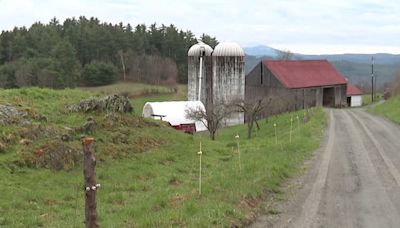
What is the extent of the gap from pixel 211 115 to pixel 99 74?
62939mm

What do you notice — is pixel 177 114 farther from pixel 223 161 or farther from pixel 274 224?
pixel 274 224

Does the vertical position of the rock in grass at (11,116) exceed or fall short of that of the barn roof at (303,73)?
it falls short

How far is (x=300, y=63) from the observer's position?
7138 centimetres

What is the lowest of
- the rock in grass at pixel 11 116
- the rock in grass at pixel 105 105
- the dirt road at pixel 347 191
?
the dirt road at pixel 347 191

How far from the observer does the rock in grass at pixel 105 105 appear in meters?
20.6

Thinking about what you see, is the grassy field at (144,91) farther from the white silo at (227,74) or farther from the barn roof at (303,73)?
the white silo at (227,74)

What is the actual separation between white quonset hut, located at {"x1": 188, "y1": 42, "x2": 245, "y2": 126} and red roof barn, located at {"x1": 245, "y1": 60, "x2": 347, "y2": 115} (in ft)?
12.4

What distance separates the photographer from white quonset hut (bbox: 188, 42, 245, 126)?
58.8 metres

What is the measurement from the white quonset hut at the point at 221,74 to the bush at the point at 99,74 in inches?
1608

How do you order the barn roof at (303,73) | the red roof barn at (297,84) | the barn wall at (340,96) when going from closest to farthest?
the red roof barn at (297,84), the barn roof at (303,73), the barn wall at (340,96)

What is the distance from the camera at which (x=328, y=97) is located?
72688 millimetres

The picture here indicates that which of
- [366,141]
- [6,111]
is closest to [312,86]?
[366,141]

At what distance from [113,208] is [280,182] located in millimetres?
5615

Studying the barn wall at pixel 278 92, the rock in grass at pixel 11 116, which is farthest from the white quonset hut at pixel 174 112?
the rock in grass at pixel 11 116
